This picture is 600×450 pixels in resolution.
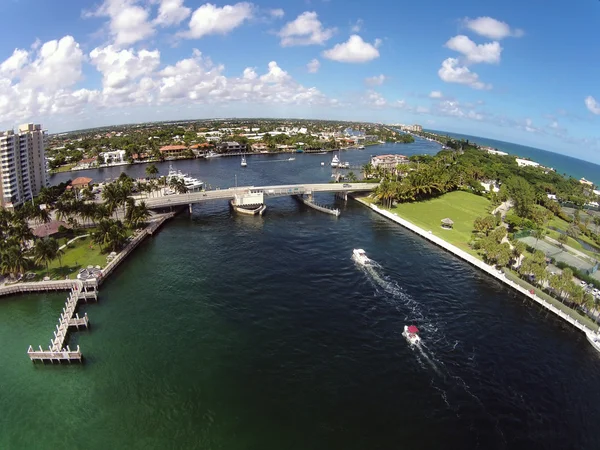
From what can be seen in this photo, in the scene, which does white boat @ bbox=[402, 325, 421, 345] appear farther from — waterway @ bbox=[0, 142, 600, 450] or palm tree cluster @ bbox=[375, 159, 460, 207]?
palm tree cluster @ bbox=[375, 159, 460, 207]

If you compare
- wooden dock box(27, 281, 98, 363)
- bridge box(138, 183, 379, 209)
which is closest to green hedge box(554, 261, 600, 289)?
bridge box(138, 183, 379, 209)

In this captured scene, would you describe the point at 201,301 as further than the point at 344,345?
Yes

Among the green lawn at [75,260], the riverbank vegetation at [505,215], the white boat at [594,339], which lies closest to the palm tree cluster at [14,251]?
the green lawn at [75,260]

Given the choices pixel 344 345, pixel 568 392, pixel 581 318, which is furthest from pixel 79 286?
pixel 581 318

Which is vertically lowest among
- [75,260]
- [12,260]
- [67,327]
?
[67,327]

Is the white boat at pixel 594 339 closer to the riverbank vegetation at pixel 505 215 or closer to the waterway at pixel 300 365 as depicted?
the waterway at pixel 300 365

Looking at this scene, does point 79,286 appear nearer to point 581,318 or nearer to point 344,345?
point 344,345

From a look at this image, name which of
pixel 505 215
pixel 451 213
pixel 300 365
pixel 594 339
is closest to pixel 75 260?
pixel 300 365

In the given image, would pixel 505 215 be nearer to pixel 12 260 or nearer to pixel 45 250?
pixel 45 250
